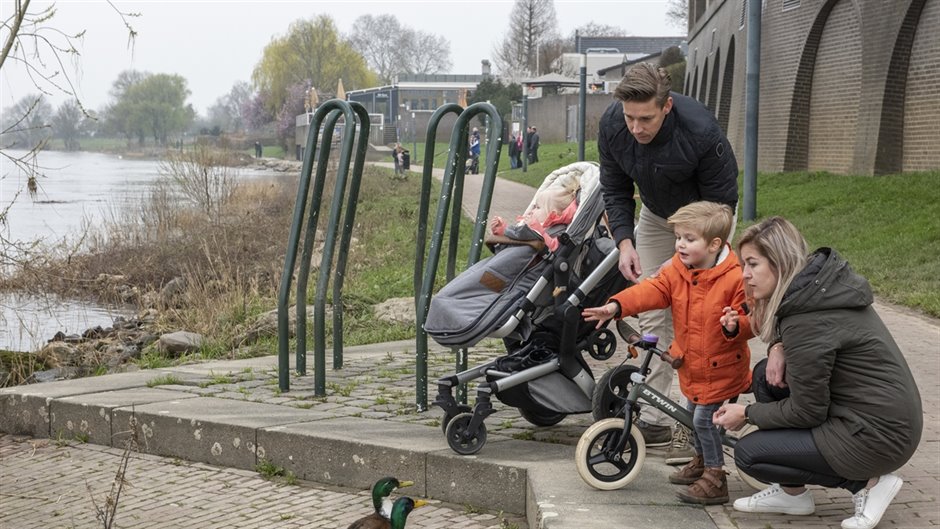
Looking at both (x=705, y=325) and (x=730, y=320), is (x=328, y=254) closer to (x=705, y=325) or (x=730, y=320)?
(x=705, y=325)

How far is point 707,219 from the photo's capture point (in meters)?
4.83

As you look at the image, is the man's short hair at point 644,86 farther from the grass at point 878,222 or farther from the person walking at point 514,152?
the person walking at point 514,152

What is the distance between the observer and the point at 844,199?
740 inches

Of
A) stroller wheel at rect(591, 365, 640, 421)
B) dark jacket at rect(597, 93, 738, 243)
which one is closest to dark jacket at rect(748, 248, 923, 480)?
dark jacket at rect(597, 93, 738, 243)

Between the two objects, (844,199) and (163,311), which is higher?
(844,199)

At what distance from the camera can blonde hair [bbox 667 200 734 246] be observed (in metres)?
4.82

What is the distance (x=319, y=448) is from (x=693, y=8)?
54244 millimetres

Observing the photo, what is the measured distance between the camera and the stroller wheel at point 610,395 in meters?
5.33

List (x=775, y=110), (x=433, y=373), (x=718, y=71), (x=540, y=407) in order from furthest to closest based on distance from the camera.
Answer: (x=718, y=71) → (x=775, y=110) → (x=433, y=373) → (x=540, y=407)

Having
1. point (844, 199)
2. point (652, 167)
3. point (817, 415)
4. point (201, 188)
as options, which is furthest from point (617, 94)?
point (201, 188)

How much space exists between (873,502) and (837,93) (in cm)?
2117

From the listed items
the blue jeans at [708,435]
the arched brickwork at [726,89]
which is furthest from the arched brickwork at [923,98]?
the arched brickwork at [726,89]

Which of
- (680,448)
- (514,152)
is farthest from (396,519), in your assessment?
(514,152)

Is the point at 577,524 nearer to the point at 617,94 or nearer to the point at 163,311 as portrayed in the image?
the point at 617,94
